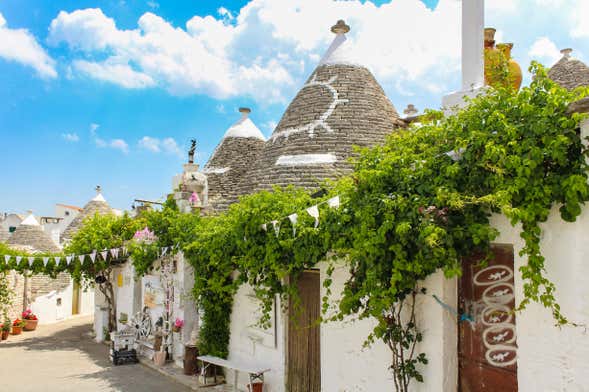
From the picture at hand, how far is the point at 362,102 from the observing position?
10602 millimetres

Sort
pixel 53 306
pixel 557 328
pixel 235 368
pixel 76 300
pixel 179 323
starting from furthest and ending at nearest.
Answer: pixel 76 300
pixel 53 306
pixel 179 323
pixel 235 368
pixel 557 328

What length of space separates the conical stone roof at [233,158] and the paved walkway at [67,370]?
4.80 metres

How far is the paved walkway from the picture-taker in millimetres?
9805

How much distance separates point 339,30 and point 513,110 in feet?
26.6

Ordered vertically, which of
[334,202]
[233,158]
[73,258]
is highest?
[233,158]

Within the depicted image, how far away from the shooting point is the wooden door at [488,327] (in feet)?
15.2

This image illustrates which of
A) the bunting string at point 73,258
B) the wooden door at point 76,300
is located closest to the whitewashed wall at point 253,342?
the bunting string at point 73,258

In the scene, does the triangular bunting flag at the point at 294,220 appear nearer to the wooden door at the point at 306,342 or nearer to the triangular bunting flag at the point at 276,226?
the triangular bunting flag at the point at 276,226

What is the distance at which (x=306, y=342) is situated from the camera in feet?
25.3

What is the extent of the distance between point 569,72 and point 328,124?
5616mm

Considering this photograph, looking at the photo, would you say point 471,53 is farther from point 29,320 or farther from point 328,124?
point 29,320

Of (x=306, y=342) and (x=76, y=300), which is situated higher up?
(x=306, y=342)

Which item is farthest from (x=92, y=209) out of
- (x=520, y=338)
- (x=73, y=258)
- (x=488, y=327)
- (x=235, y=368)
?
(x=520, y=338)

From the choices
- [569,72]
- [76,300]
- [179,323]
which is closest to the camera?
[569,72]
